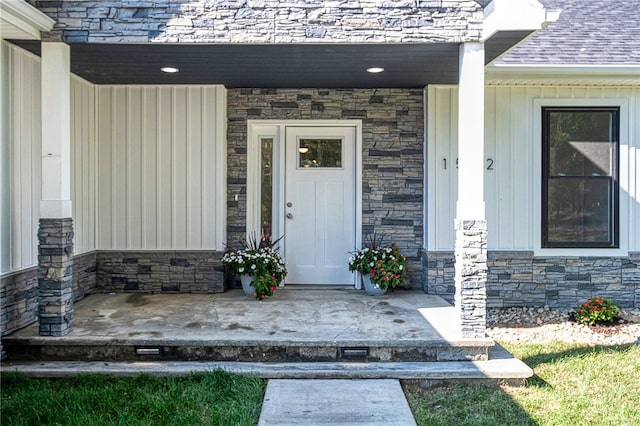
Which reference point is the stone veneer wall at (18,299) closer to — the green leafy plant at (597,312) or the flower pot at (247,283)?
the flower pot at (247,283)

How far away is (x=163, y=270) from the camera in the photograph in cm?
621

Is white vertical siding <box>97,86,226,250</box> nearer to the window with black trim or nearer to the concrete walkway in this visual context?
the concrete walkway

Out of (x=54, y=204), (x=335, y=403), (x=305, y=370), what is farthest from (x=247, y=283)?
(x=335, y=403)

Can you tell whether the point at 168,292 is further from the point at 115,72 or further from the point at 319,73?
the point at 319,73

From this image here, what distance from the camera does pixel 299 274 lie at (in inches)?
259

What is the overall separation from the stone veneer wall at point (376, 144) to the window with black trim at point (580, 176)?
1453 mm

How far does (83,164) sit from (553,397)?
16.3 ft

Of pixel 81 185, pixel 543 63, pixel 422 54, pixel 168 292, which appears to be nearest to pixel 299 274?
pixel 168 292

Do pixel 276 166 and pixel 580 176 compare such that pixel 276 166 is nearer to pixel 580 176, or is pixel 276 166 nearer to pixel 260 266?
pixel 260 266

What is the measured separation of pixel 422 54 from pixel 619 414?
10.2ft

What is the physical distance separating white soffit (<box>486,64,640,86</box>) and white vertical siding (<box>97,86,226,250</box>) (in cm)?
306

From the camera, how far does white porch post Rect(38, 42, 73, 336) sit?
424cm

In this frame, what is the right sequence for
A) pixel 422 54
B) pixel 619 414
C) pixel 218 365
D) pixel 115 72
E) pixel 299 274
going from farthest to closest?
1. pixel 299 274
2. pixel 115 72
3. pixel 422 54
4. pixel 218 365
5. pixel 619 414

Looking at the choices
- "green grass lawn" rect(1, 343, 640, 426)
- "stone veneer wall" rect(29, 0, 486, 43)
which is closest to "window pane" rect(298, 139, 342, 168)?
"stone veneer wall" rect(29, 0, 486, 43)
